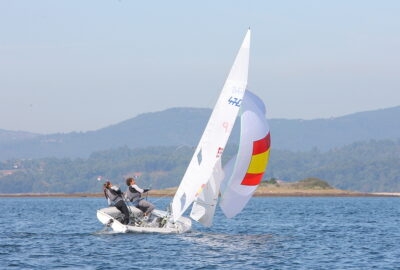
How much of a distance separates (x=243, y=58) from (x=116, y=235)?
10776 millimetres

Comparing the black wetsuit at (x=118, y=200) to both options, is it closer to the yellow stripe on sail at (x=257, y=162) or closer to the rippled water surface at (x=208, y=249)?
the rippled water surface at (x=208, y=249)

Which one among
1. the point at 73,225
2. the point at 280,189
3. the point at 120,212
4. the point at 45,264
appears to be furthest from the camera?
the point at 280,189

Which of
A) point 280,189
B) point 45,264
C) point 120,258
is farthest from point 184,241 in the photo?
point 280,189

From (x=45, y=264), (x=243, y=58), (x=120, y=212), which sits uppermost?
(x=243, y=58)

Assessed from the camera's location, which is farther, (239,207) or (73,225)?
(73,225)

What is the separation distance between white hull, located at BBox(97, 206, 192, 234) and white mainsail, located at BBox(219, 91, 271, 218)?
11.0ft

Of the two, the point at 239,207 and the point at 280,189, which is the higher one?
the point at 280,189

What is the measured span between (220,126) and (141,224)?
651cm

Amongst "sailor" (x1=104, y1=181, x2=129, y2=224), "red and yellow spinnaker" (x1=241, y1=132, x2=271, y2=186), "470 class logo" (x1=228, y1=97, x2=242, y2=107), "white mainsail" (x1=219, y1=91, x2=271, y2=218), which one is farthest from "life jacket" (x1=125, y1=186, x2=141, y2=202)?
"470 class logo" (x1=228, y1=97, x2=242, y2=107)

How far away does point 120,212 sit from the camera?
42.2m

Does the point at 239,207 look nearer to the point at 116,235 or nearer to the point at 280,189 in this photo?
the point at 116,235

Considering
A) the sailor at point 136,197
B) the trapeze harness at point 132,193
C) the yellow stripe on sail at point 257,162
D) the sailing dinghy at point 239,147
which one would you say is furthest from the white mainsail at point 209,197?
the trapeze harness at point 132,193

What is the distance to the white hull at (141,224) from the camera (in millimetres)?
41781

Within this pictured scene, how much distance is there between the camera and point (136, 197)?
41.8 meters
